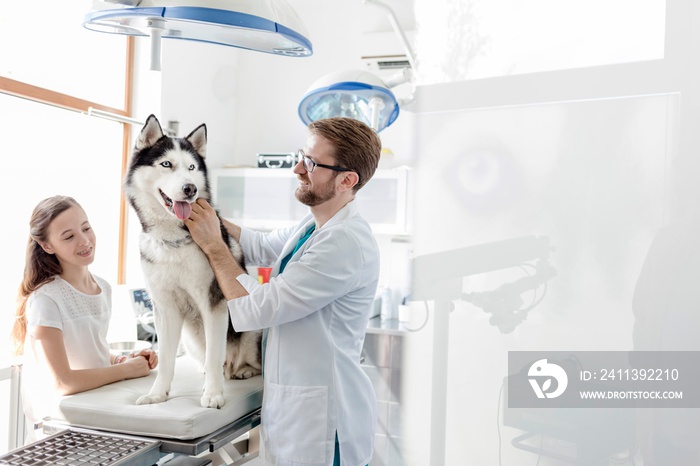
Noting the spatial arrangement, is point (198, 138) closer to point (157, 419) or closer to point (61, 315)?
point (61, 315)

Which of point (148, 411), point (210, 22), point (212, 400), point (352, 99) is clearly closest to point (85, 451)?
point (148, 411)

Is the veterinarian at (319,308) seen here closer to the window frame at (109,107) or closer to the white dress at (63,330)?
the white dress at (63,330)

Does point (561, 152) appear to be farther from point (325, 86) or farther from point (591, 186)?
point (325, 86)

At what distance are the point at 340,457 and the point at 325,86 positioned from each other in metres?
1.17

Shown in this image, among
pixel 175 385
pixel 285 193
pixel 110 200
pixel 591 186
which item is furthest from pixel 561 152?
pixel 110 200

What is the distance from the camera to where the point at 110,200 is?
3436 millimetres

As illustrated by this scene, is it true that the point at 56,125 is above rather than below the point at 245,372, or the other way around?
above

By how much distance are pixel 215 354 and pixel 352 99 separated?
104cm

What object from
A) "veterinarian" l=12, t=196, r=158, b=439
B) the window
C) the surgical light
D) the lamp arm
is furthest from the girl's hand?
the lamp arm

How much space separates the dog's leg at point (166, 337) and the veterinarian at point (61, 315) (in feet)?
0.54

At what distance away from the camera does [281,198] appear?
356 cm

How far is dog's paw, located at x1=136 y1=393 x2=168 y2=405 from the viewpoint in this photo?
1.32 m

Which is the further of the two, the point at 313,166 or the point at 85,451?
the point at 313,166

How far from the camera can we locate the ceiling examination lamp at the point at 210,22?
113 cm
